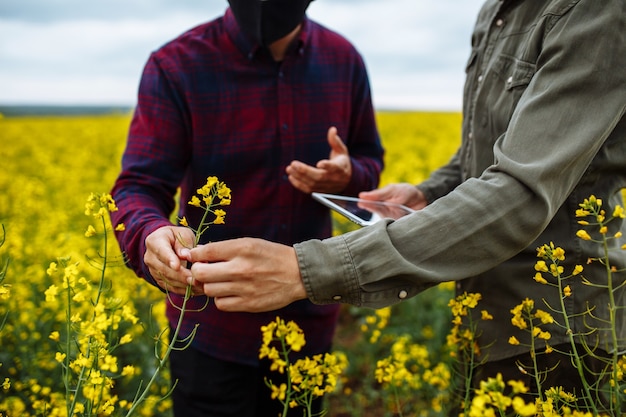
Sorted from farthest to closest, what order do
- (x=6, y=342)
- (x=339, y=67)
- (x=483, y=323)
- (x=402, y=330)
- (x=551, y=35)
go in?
(x=402, y=330)
(x=6, y=342)
(x=339, y=67)
(x=483, y=323)
(x=551, y=35)

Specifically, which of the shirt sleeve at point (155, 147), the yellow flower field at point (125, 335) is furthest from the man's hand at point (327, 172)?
the yellow flower field at point (125, 335)

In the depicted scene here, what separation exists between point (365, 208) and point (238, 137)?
0.48 meters

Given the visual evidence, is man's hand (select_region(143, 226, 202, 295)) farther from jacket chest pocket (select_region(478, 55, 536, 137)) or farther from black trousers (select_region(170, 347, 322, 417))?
jacket chest pocket (select_region(478, 55, 536, 137))

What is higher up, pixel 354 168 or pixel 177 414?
pixel 354 168

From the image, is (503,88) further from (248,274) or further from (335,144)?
(248,274)

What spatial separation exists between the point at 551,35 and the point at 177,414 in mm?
1673

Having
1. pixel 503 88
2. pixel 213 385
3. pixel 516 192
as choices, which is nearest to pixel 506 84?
pixel 503 88

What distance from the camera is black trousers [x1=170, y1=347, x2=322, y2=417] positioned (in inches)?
77.2

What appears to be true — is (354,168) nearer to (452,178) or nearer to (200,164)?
(452,178)

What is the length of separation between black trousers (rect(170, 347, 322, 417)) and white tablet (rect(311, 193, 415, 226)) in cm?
66

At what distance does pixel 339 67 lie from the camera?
2.10 meters

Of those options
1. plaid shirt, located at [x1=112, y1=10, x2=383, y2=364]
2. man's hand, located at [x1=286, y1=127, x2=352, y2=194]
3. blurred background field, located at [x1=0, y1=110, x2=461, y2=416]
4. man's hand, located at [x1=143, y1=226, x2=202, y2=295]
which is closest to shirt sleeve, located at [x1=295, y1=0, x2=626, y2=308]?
man's hand, located at [x1=143, y1=226, x2=202, y2=295]

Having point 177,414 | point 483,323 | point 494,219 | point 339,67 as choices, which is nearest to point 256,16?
point 339,67

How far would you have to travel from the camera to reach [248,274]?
1.17 meters
